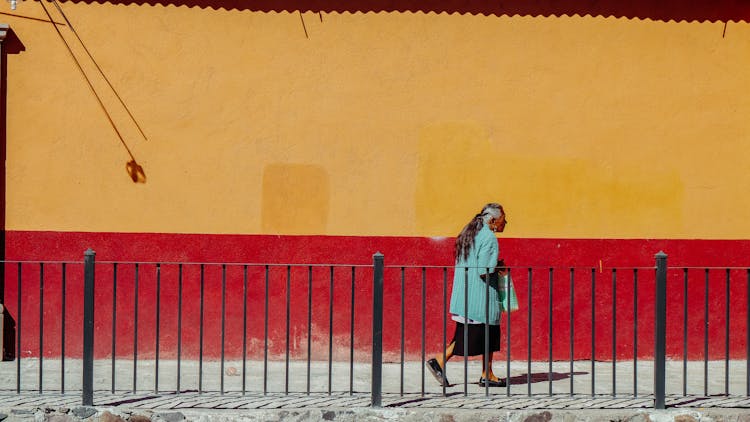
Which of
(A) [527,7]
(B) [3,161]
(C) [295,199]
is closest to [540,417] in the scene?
(C) [295,199]

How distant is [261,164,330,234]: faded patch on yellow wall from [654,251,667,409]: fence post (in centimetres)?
351

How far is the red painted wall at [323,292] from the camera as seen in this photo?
10.1m

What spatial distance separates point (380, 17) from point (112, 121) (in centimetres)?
265

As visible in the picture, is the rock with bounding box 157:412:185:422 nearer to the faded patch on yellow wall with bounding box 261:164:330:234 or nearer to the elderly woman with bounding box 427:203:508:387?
the elderly woman with bounding box 427:203:508:387

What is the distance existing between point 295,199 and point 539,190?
2.28 meters

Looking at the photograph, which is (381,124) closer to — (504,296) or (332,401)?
(504,296)

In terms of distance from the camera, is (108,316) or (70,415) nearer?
(70,415)

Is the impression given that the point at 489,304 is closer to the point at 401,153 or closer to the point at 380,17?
the point at 401,153

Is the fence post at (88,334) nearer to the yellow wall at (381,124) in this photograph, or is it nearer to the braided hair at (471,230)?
the yellow wall at (381,124)

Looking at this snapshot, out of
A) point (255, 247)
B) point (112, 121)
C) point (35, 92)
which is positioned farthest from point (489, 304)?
point (35, 92)

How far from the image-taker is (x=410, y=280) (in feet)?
33.7

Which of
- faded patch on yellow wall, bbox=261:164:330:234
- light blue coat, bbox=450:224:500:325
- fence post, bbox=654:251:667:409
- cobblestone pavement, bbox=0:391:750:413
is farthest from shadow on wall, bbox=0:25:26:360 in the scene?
fence post, bbox=654:251:667:409

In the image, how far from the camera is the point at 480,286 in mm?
8836

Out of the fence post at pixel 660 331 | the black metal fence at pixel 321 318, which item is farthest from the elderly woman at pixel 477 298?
the fence post at pixel 660 331
